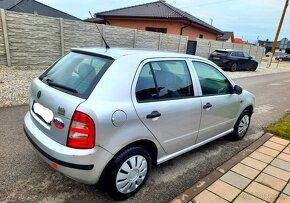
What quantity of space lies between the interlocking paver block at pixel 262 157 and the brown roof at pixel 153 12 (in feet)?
59.8

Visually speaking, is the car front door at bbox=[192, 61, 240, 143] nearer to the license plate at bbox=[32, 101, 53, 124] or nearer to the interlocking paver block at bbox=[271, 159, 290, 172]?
the interlocking paver block at bbox=[271, 159, 290, 172]

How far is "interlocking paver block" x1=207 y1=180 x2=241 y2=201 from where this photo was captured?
8.93ft

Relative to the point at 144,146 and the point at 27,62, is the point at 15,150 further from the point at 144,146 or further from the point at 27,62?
the point at 27,62

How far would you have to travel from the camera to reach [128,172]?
2.50 metres

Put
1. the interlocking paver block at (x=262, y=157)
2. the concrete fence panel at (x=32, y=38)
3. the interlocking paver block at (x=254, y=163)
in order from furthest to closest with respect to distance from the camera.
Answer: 1. the concrete fence panel at (x=32, y=38)
2. the interlocking paver block at (x=262, y=157)
3. the interlocking paver block at (x=254, y=163)

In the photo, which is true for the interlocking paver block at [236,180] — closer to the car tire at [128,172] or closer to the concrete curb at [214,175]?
the concrete curb at [214,175]

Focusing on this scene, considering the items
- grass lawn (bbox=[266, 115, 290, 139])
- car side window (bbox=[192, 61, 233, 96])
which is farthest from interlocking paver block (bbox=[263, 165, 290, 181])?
grass lawn (bbox=[266, 115, 290, 139])

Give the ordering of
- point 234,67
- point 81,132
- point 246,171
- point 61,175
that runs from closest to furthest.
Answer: point 81,132, point 61,175, point 246,171, point 234,67

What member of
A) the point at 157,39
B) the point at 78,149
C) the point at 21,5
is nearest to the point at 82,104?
the point at 78,149

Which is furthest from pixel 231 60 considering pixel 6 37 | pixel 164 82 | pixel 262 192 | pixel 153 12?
pixel 164 82

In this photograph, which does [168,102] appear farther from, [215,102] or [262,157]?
[262,157]

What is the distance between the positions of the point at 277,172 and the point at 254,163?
0.32 meters

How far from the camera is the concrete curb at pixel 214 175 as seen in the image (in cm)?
262

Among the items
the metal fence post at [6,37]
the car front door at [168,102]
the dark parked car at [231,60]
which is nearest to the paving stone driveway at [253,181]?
the car front door at [168,102]
